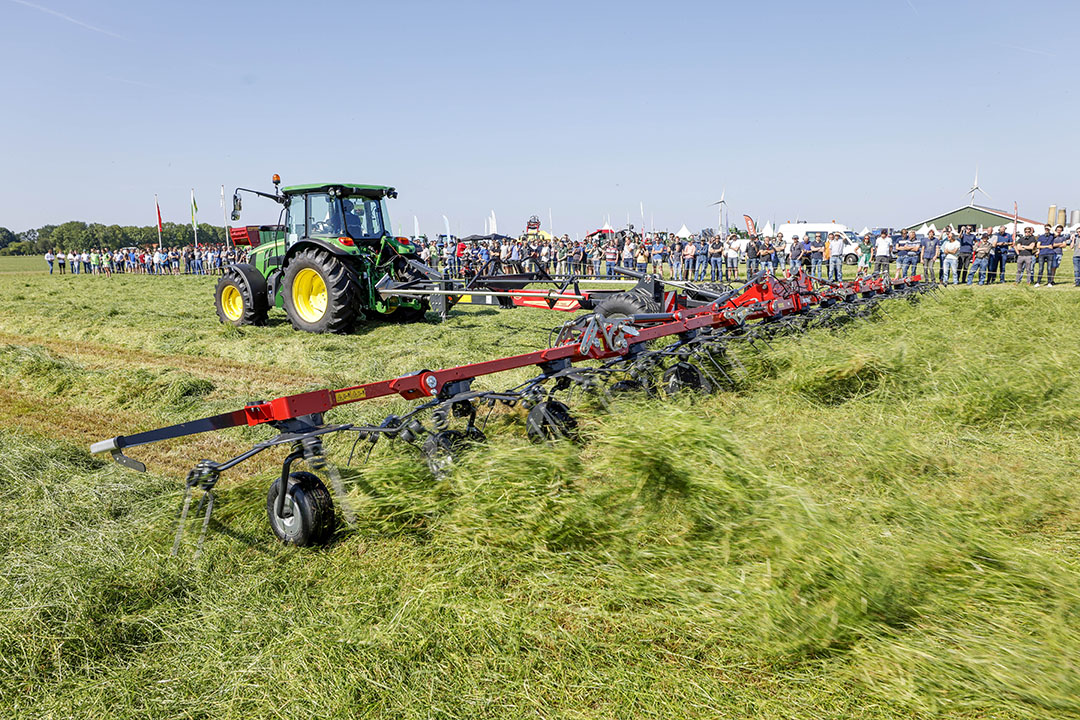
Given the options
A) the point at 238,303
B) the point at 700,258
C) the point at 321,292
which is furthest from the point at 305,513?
the point at 700,258

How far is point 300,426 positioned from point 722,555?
82.4 inches

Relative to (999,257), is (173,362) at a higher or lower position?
lower

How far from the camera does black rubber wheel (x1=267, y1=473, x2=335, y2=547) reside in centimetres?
320

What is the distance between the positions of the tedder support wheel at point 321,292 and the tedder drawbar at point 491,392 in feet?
12.1

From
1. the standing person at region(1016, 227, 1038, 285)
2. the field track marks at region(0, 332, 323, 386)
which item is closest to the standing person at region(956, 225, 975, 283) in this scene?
the standing person at region(1016, 227, 1038, 285)

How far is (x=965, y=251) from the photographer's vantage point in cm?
1708

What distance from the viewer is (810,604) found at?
7.76ft

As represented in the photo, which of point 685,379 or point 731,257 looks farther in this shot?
point 731,257

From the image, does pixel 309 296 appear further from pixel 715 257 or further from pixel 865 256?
pixel 865 256

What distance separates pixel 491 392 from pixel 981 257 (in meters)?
16.7

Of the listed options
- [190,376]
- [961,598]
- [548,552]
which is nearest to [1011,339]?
[961,598]

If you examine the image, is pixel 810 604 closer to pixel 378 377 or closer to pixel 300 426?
pixel 300 426

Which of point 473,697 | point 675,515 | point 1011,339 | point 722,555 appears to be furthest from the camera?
point 1011,339

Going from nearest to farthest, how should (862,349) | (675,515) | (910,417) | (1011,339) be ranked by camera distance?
(675,515) → (910,417) → (862,349) → (1011,339)
